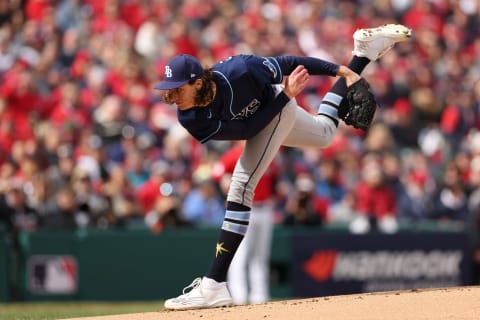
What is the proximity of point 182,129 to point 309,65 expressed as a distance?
627 cm

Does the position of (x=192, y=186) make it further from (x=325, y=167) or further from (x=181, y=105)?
(x=181, y=105)

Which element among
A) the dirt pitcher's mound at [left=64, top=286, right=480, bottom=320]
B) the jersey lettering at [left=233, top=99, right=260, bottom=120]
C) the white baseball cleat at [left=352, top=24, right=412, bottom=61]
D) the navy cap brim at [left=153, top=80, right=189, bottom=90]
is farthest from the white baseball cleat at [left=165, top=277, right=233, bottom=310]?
the white baseball cleat at [left=352, top=24, right=412, bottom=61]

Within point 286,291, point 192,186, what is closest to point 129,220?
point 192,186

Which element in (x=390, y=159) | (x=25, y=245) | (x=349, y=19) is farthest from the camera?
(x=349, y=19)

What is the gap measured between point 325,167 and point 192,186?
1842mm

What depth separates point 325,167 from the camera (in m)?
14.0

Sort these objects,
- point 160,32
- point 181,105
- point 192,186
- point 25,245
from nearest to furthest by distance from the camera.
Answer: point 181,105
point 25,245
point 192,186
point 160,32

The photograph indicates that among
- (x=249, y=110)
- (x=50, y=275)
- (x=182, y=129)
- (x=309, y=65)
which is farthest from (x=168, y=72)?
(x=182, y=129)

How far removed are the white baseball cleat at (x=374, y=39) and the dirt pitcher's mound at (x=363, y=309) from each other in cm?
183

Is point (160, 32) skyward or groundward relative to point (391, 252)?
skyward

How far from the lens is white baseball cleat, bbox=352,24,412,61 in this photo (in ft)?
26.6

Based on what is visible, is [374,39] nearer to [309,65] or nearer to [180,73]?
[309,65]

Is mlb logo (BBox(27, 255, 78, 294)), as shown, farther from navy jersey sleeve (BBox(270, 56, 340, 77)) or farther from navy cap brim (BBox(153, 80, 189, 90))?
navy cap brim (BBox(153, 80, 189, 90))

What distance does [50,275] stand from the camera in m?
12.4
